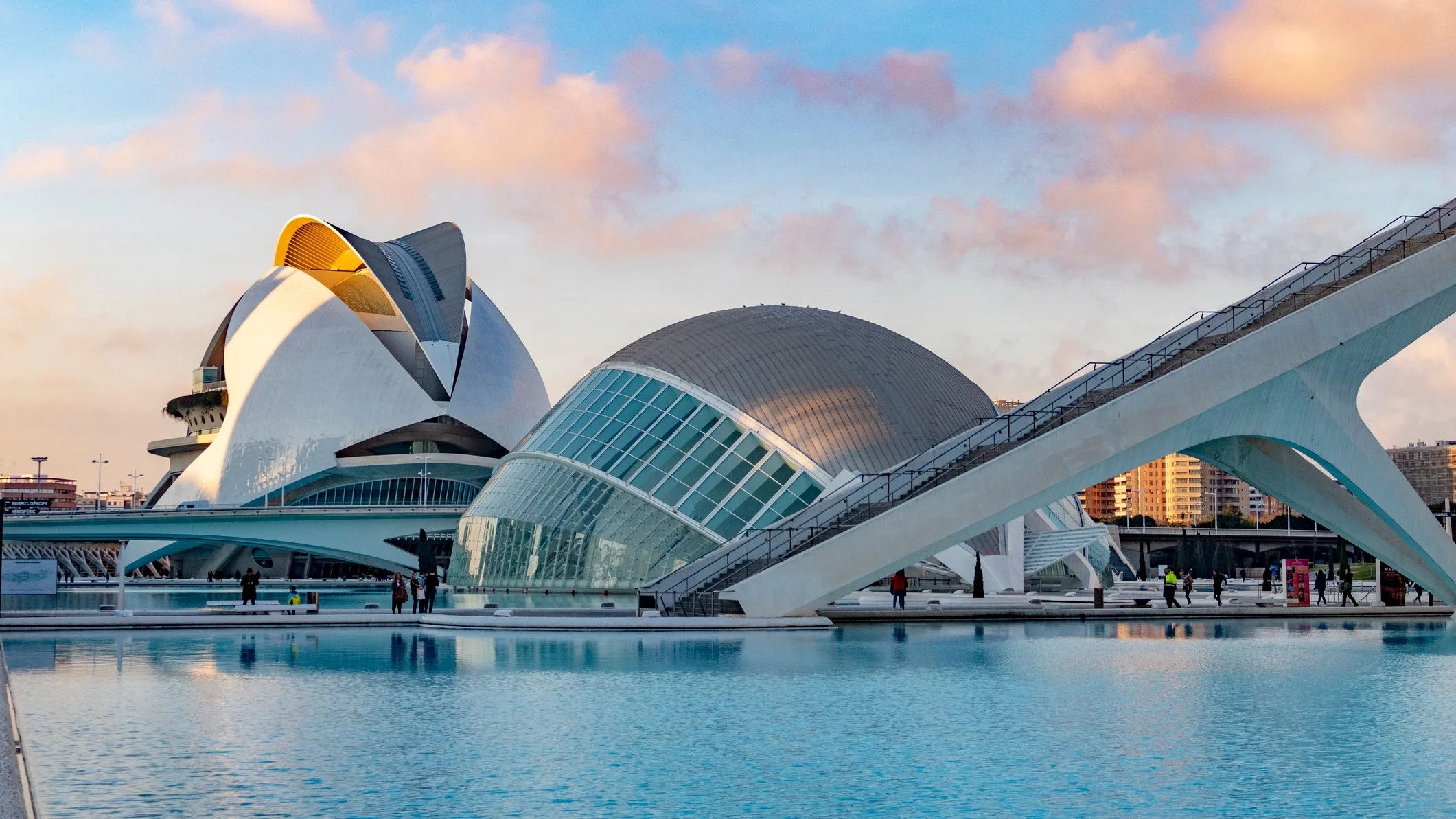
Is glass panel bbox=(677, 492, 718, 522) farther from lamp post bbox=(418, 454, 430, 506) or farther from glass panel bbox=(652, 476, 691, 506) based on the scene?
lamp post bbox=(418, 454, 430, 506)

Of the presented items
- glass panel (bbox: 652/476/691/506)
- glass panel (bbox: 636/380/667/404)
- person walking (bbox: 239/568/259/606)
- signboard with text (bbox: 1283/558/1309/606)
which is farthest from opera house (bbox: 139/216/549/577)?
signboard with text (bbox: 1283/558/1309/606)

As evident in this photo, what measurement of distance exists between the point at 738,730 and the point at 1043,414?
19272 mm

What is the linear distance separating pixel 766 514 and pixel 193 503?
62.3 metres

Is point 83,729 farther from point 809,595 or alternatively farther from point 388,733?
point 809,595

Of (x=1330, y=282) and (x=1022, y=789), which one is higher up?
(x=1330, y=282)

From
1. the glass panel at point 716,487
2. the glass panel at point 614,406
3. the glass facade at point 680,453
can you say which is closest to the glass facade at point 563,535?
the glass facade at point 680,453

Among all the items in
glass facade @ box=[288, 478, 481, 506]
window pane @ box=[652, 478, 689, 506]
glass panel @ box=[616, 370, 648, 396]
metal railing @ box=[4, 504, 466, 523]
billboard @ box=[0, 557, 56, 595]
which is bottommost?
billboard @ box=[0, 557, 56, 595]

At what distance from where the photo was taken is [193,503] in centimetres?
8875

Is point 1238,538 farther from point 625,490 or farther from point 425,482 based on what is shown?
point 625,490

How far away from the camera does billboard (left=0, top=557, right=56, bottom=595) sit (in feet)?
122

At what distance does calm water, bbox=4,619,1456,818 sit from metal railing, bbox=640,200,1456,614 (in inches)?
255

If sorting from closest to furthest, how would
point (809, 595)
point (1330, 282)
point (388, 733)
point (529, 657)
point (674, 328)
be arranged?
point (388, 733) < point (529, 657) < point (809, 595) < point (1330, 282) < point (674, 328)

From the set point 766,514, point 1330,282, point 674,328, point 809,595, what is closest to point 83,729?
point 809,595

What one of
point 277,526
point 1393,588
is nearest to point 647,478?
point 1393,588
